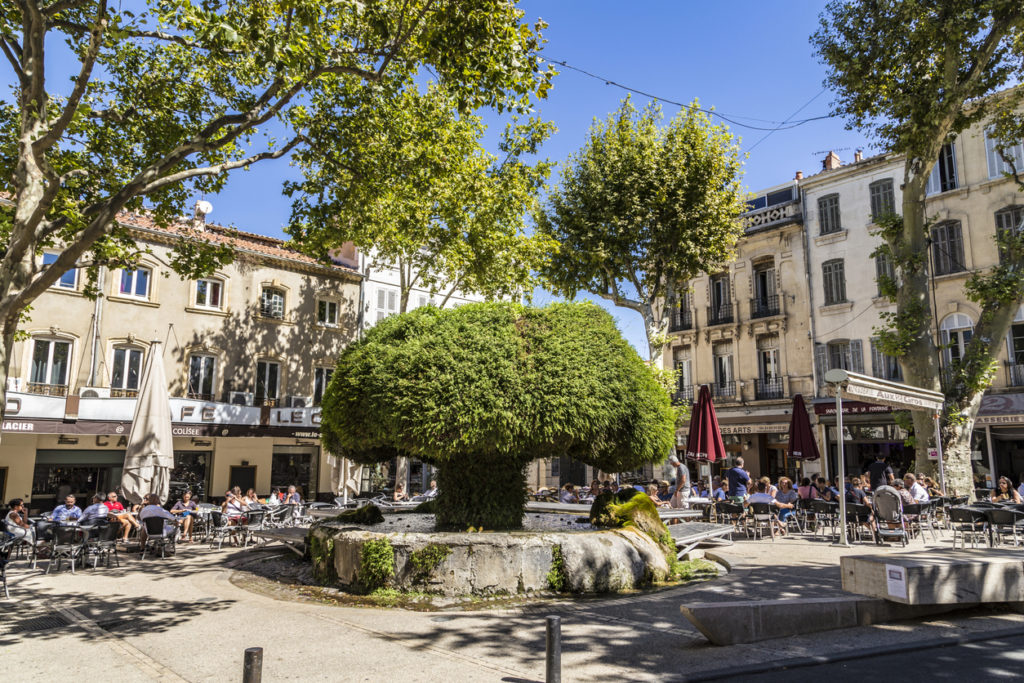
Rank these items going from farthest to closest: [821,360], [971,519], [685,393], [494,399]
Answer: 1. [685,393]
2. [821,360]
3. [971,519]
4. [494,399]

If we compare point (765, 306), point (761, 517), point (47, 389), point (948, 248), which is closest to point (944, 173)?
point (948, 248)

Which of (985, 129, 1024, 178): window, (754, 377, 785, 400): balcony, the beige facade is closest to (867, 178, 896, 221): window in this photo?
the beige facade

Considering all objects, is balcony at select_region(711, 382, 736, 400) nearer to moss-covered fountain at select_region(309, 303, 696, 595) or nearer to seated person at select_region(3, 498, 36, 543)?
moss-covered fountain at select_region(309, 303, 696, 595)

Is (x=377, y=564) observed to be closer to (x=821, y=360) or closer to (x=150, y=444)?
(x=150, y=444)

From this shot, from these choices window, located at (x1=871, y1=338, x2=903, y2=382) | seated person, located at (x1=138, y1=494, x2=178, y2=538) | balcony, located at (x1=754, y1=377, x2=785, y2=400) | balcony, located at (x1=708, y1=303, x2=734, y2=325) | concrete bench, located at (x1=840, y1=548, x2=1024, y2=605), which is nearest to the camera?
concrete bench, located at (x1=840, y1=548, x2=1024, y2=605)

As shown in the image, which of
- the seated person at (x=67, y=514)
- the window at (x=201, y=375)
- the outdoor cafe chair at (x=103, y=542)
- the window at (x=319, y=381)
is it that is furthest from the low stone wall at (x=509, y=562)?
the window at (x=319, y=381)

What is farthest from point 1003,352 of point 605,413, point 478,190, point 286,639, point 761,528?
point 286,639

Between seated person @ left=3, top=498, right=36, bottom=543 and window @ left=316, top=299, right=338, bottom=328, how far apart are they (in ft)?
45.0

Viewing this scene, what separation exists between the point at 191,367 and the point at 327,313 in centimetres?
547

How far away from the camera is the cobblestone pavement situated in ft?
18.4

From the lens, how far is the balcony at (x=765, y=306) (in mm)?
28250

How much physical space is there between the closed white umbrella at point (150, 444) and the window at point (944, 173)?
83.4 ft

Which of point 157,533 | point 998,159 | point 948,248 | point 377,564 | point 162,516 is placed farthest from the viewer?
point 948,248

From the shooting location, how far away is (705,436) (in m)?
15.7
